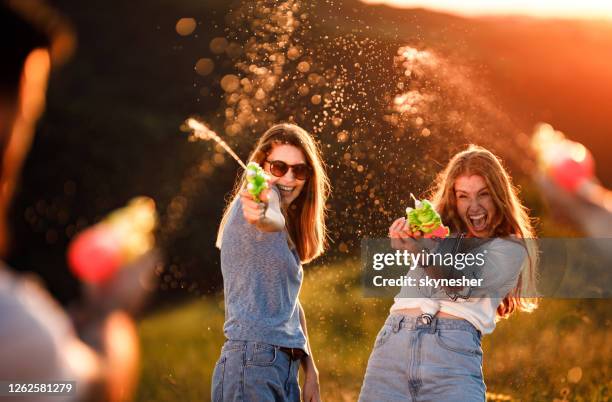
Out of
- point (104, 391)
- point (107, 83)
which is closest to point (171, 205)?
point (107, 83)

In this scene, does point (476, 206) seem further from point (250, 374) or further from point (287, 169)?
point (250, 374)

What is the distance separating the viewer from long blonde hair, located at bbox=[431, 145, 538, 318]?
9.14 feet

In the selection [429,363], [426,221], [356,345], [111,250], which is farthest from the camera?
[356,345]

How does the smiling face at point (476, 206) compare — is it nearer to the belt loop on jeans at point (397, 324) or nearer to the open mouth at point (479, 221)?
the open mouth at point (479, 221)

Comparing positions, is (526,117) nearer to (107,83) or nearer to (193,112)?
(193,112)

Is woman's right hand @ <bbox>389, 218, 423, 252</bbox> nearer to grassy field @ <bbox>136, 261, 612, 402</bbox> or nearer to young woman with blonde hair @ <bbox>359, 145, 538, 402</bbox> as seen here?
young woman with blonde hair @ <bbox>359, 145, 538, 402</bbox>

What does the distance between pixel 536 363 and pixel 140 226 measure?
3317 mm

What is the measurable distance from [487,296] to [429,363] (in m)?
0.27

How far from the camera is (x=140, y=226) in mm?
1719

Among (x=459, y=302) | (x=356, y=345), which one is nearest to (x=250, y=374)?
(x=459, y=302)

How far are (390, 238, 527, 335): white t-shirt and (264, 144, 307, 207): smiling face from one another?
41 centimetres

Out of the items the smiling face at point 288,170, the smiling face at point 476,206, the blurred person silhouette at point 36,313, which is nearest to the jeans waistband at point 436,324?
the smiling face at point 476,206

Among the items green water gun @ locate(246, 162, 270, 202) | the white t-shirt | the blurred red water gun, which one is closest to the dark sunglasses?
green water gun @ locate(246, 162, 270, 202)

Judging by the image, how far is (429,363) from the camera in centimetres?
254
